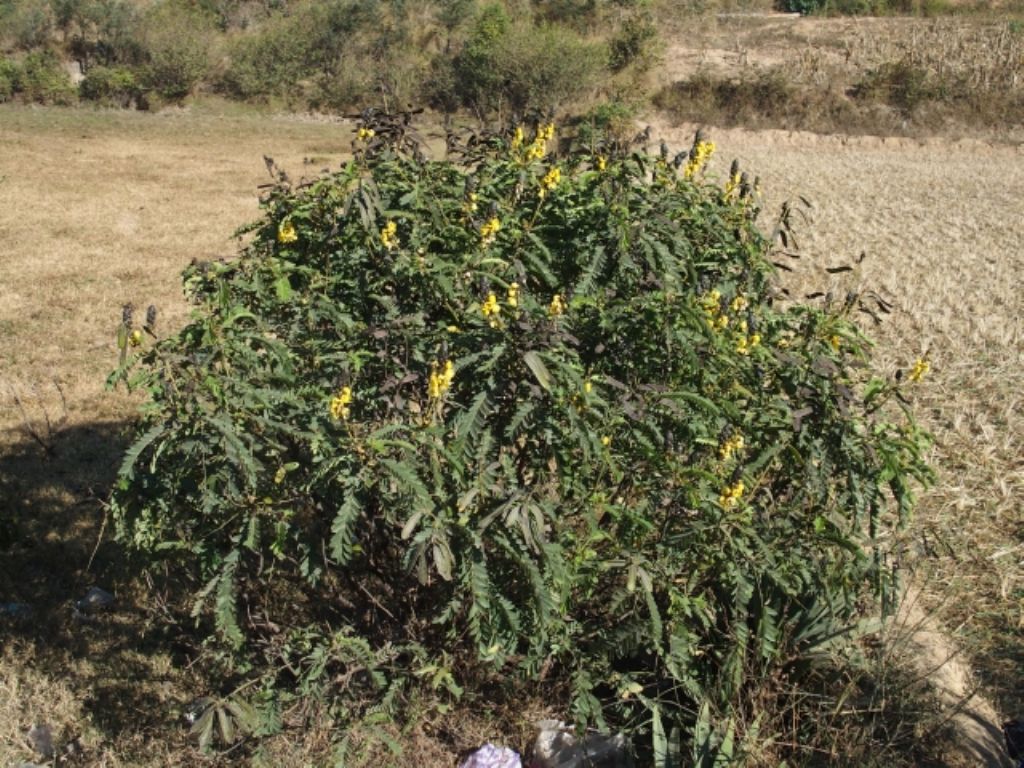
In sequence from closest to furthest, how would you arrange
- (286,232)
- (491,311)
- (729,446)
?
(491,311) < (729,446) < (286,232)

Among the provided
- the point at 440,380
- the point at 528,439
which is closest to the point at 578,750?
the point at 528,439

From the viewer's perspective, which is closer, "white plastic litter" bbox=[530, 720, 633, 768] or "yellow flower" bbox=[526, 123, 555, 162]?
"white plastic litter" bbox=[530, 720, 633, 768]

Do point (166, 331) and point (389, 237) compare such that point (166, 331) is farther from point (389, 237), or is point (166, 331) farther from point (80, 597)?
point (389, 237)

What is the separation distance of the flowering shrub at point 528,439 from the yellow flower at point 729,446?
0.13 feet

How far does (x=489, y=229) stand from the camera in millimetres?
3100

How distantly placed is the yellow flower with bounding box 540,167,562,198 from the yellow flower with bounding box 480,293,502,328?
711mm

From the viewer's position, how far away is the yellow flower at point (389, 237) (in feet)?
10.2

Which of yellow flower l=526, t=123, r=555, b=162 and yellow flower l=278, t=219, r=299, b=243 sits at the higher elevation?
yellow flower l=526, t=123, r=555, b=162

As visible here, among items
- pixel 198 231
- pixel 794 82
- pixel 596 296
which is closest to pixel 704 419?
pixel 596 296

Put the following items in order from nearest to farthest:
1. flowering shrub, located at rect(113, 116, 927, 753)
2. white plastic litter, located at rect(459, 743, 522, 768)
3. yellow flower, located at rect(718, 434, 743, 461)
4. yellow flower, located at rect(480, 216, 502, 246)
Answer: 1. flowering shrub, located at rect(113, 116, 927, 753)
2. yellow flower, located at rect(718, 434, 743, 461)
3. yellow flower, located at rect(480, 216, 502, 246)
4. white plastic litter, located at rect(459, 743, 522, 768)

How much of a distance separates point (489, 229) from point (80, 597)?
8.98 feet

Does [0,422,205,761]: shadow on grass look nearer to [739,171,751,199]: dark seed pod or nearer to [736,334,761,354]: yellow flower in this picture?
[736,334,761,354]: yellow flower

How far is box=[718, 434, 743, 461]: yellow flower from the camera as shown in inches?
111

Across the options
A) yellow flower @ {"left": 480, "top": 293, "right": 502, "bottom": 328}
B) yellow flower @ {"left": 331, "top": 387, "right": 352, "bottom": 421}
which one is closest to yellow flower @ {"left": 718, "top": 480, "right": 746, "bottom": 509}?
yellow flower @ {"left": 480, "top": 293, "right": 502, "bottom": 328}
